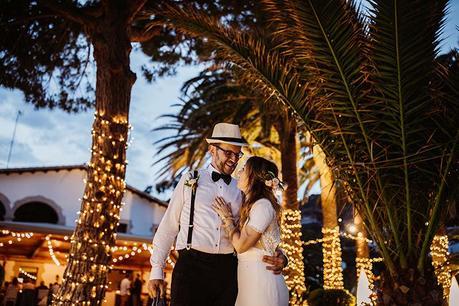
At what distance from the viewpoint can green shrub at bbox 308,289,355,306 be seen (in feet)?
35.0

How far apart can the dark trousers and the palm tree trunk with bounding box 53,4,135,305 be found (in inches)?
146

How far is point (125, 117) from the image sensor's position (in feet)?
23.2

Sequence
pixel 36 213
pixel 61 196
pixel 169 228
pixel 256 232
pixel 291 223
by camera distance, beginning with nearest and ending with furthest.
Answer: pixel 256 232 < pixel 169 228 < pixel 291 223 < pixel 36 213 < pixel 61 196

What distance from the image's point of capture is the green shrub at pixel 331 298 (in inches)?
420

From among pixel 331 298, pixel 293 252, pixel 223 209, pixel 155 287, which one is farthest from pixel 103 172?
pixel 331 298

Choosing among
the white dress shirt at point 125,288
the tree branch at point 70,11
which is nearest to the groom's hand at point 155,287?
the tree branch at point 70,11

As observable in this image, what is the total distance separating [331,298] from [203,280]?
856 centimetres

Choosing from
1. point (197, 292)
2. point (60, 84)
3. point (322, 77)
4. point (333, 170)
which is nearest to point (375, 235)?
point (333, 170)

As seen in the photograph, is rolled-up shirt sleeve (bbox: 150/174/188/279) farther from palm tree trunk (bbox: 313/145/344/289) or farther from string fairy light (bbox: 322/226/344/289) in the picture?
string fairy light (bbox: 322/226/344/289)

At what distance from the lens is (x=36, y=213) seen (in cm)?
1925

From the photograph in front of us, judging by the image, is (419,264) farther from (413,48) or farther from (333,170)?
(413,48)

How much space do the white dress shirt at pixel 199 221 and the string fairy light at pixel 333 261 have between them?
919cm

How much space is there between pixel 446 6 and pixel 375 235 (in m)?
2.36

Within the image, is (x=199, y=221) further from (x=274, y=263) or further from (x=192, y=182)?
(x=274, y=263)
